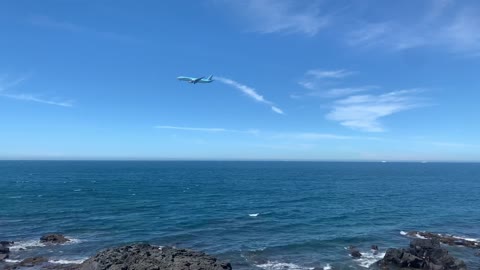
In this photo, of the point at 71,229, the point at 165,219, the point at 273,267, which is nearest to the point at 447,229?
the point at 273,267

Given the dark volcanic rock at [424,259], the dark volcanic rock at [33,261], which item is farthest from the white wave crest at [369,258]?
the dark volcanic rock at [33,261]

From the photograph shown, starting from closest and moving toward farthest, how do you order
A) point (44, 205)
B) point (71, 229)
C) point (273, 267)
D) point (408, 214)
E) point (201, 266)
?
1. point (201, 266)
2. point (273, 267)
3. point (71, 229)
4. point (408, 214)
5. point (44, 205)

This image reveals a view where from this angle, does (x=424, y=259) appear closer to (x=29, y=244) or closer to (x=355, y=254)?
(x=355, y=254)

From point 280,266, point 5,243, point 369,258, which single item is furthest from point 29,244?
point 369,258

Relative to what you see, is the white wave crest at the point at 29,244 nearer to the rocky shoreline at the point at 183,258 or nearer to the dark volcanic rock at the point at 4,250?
the rocky shoreline at the point at 183,258

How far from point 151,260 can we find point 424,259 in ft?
130

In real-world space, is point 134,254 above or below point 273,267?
above

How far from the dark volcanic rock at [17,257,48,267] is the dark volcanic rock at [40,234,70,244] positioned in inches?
361

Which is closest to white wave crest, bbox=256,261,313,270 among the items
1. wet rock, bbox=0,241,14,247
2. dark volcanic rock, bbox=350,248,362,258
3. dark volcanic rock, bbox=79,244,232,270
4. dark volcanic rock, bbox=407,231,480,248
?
dark volcanic rock, bbox=350,248,362,258

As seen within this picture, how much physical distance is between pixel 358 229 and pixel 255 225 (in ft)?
70.0

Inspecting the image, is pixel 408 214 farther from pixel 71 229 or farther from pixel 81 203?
pixel 81 203

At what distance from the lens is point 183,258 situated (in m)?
42.8

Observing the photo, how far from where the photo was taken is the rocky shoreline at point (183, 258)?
4153 cm

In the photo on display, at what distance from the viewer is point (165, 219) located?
286 ft
